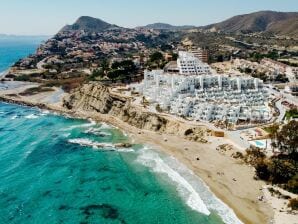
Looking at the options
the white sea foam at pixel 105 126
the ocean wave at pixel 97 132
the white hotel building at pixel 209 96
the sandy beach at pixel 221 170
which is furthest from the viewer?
the white sea foam at pixel 105 126


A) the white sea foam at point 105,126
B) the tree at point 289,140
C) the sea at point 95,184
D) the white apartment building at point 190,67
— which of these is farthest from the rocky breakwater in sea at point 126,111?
the white apartment building at point 190,67

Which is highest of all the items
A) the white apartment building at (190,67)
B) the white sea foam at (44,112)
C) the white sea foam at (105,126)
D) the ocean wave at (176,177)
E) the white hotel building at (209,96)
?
the white apartment building at (190,67)

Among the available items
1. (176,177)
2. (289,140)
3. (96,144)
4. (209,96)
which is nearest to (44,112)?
(96,144)

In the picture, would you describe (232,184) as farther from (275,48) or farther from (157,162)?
(275,48)

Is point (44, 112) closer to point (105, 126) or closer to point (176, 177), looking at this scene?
point (105, 126)

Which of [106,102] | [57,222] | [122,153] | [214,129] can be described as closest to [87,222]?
[57,222]

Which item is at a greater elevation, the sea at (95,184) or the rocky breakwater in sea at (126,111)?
the rocky breakwater in sea at (126,111)

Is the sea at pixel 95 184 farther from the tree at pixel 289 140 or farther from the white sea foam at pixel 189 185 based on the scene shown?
the tree at pixel 289 140
